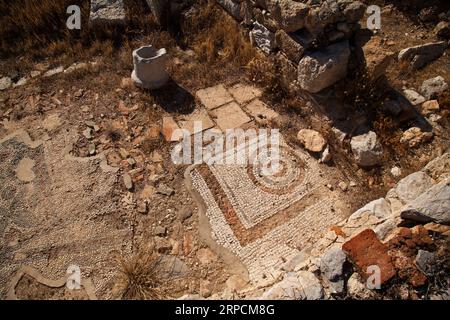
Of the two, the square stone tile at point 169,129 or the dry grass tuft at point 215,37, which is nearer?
the square stone tile at point 169,129

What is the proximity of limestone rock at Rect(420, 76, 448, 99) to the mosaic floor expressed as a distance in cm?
184

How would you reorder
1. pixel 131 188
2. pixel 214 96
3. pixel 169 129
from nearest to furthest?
1. pixel 131 188
2. pixel 169 129
3. pixel 214 96

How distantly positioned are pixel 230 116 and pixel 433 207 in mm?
2774

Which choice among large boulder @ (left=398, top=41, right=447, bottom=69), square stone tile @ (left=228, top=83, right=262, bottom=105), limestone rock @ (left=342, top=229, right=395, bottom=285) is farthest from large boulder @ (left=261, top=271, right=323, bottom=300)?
large boulder @ (left=398, top=41, right=447, bottom=69)

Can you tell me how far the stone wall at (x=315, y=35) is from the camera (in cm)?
415

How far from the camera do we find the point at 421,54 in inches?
196

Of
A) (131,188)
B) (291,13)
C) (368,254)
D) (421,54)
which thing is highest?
(291,13)

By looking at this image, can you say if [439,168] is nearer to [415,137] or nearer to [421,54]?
[415,137]

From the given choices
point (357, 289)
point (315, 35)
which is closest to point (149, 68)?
point (315, 35)

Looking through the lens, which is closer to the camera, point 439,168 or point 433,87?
point 439,168

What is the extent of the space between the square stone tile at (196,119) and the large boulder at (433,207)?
2.69 metres

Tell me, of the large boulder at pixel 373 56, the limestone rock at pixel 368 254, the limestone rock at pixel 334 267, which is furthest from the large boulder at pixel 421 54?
the limestone rock at pixel 334 267

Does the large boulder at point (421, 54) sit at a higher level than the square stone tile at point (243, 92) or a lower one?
higher

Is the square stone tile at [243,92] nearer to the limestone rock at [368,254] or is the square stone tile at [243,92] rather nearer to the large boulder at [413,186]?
the large boulder at [413,186]
